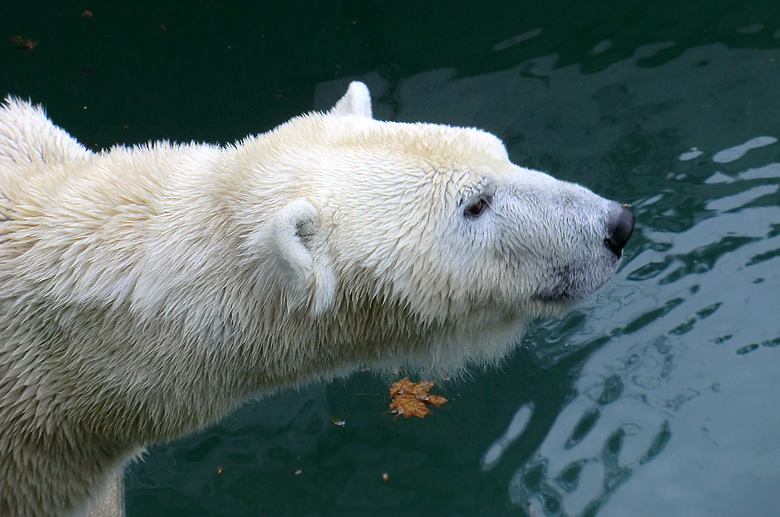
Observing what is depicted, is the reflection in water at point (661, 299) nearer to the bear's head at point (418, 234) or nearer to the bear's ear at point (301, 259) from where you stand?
the bear's head at point (418, 234)

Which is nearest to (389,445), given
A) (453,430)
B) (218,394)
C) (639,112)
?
(453,430)

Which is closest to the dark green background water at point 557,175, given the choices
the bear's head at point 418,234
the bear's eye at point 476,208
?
the bear's head at point 418,234

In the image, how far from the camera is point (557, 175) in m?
4.60

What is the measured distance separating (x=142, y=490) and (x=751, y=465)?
310 cm

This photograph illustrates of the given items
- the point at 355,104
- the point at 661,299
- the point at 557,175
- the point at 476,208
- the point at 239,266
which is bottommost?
the point at 661,299

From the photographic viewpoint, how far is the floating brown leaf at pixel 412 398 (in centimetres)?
380

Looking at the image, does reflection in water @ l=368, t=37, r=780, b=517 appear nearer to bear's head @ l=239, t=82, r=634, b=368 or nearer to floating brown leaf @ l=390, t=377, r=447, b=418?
floating brown leaf @ l=390, t=377, r=447, b=418

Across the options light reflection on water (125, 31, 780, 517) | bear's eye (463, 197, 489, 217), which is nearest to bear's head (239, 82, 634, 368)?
bear's eye (463, 197, 489, 217)

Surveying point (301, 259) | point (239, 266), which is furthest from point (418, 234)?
point (239, 266)

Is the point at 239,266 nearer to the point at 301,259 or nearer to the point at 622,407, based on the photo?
the point at 301,259

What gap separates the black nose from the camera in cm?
233

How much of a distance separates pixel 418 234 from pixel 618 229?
0.70m

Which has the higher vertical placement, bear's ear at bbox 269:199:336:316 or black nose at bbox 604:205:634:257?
bear's ear at bbox 269:199:336:316

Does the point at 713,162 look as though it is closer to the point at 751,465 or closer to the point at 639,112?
the point at 639,112
